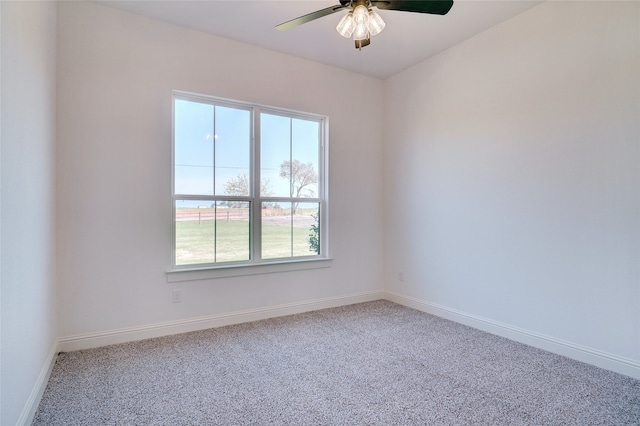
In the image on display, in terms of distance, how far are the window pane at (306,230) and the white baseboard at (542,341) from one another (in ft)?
4.52

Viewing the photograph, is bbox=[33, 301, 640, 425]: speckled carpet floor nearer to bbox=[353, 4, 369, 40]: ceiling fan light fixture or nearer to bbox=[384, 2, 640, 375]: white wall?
bbox=[384, 2, 640, 375]: white wall

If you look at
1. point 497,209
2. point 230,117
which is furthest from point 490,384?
point 230,117

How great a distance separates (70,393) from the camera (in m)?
1.97

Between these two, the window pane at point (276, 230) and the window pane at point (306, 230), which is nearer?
the window pane at point (276, 230)

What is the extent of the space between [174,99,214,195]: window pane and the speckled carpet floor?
1401mm

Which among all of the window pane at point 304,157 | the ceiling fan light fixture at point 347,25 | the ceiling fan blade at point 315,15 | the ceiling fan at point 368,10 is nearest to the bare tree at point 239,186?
the window pane at point 304,157

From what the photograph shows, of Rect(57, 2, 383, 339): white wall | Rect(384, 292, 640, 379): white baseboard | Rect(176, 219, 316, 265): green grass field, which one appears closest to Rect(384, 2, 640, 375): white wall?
Rect(384, 292, 640, 379): white baseboard

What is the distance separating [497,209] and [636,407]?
1.63 metres

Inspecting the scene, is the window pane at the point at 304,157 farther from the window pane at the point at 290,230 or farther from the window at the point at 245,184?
the window pane at the point at 290,230

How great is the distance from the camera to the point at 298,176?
12.3 feet

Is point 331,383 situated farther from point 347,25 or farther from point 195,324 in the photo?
point 347,25

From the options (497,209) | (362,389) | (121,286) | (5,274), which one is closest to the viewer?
(5,274)

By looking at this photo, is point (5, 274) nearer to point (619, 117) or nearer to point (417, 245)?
point (417, 245)

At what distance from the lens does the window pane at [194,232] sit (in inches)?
120
